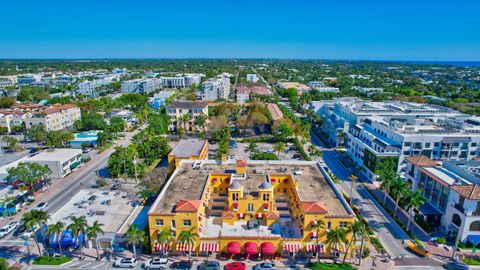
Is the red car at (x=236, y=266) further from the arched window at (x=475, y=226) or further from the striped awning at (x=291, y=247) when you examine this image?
the arched window at (x=475, y=226)

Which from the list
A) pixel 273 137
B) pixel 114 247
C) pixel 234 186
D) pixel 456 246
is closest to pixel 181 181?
pixel 234 186

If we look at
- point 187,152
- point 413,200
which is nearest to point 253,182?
point 187,152

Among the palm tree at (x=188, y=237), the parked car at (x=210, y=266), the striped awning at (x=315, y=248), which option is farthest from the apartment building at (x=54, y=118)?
the striped awning at (x=315, y=248)

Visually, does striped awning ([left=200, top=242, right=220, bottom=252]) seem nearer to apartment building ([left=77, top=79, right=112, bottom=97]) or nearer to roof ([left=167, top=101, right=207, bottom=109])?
roof ([left=167, top=101, right=207, bottom=109])

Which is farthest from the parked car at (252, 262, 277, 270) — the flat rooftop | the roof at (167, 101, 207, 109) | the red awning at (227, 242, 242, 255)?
the roof at (167, 101, 207, 109)

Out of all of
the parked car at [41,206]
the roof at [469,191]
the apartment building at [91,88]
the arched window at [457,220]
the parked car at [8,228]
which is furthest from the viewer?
the apartment building at [91,88]

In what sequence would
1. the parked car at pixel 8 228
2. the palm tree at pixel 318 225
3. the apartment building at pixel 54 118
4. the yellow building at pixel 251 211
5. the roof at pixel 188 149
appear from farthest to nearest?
1. the apartment building at pixel 54 118
2. the roof at pixel 188 149
3. the parked car at pixel 8 228
4. the yellow building at pixel 251 211
5. the palm tree at pixel 318 225

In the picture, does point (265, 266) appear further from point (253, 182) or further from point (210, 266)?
point (253, 182)
